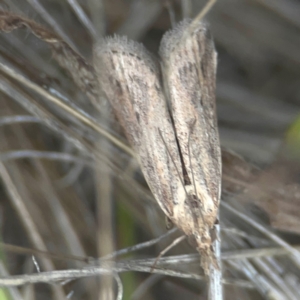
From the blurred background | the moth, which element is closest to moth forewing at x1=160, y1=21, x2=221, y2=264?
the moth

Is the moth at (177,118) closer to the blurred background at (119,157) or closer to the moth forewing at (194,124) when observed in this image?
the moth forewing at (194,124)

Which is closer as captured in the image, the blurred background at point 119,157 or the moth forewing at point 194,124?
the moth forewing at point 194,124

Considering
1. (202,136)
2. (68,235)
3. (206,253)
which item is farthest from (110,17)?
(206,253)

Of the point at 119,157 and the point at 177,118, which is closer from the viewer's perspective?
the point at 177,118

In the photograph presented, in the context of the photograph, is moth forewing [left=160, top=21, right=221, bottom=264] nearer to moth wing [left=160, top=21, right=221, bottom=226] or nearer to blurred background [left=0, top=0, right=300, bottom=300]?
moth wing [left=160, top=21, right=221, bottom=226]

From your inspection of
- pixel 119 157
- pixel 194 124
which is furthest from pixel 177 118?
pixel 119 157

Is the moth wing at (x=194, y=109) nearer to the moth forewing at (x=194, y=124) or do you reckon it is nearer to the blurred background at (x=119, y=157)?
the moth forewing at (x=194, y=124)

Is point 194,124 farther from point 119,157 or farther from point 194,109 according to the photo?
point 119,157

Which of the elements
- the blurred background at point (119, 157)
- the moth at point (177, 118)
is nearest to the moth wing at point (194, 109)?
the moth at point (177, 118)
